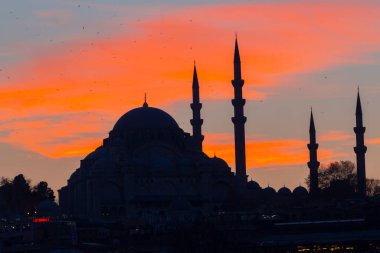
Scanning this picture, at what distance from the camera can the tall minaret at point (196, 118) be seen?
118625mm

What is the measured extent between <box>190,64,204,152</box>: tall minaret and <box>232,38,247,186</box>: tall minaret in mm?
8075

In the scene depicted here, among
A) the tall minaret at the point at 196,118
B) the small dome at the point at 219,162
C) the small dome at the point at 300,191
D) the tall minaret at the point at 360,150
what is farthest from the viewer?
the small dome at the point at 300,191

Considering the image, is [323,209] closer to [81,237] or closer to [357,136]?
[357,136]

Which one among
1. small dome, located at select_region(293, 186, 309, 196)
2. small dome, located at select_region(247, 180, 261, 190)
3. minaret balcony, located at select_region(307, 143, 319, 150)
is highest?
minaret balcony, located at select_region(307, 143, 319, 150)

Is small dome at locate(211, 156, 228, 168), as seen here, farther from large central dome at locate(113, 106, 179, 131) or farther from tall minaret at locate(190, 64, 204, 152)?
large central dome at locate(113, 106, 179, 131)

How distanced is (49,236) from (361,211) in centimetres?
2085

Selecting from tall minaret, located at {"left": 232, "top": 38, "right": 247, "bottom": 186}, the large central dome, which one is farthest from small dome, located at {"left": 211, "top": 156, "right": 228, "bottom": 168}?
tall minaret, located at {"left": 232, "top": 38, "right": 247, "bottom": 186}

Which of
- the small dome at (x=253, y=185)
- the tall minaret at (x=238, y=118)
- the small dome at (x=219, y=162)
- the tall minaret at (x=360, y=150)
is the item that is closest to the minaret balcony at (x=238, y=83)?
the tall minaret at (x=238, y=118)

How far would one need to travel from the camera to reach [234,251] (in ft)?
232

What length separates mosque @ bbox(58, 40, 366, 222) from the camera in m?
111

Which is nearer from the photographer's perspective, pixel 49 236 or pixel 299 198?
pixel 49 236

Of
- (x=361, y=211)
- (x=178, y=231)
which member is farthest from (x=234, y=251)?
(x=361, y=211)

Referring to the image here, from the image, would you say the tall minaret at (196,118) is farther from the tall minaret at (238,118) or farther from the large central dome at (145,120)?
the tall minaret at (238,118)

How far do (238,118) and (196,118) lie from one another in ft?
36.9
